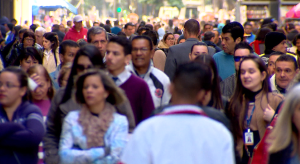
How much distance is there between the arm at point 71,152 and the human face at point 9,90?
0.68 meters

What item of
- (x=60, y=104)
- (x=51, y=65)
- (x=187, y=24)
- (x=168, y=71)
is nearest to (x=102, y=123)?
(x=60, y=104)

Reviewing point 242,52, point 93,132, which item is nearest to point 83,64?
point 93,132

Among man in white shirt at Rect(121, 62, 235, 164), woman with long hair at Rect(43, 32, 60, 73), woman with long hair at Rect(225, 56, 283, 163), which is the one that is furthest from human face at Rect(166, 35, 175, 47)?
man in white shirt at Rect(121, 62, 235, 164)

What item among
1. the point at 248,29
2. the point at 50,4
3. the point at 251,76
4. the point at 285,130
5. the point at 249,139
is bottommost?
the point at 249,139

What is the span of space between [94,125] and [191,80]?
119cm

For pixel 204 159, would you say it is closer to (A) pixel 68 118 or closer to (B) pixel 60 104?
(A) pixel 68 118

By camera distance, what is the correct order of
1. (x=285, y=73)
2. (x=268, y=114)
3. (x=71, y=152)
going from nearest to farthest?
1. (x=71, y=152)
2. (x=268, y=114)
3. (x=285, y=73)

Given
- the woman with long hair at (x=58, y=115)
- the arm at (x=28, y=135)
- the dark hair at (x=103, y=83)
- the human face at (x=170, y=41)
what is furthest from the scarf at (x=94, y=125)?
the human face at (x=170, y=41)

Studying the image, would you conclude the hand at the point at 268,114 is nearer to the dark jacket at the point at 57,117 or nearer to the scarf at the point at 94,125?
the dark jacket at the point at 57,117

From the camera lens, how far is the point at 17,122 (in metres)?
4.34

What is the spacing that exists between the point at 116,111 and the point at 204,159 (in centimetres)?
151

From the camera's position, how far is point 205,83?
3.14 metres

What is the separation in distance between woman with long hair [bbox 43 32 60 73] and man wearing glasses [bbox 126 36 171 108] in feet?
13.1

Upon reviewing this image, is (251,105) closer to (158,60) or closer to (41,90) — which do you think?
(41,90)
